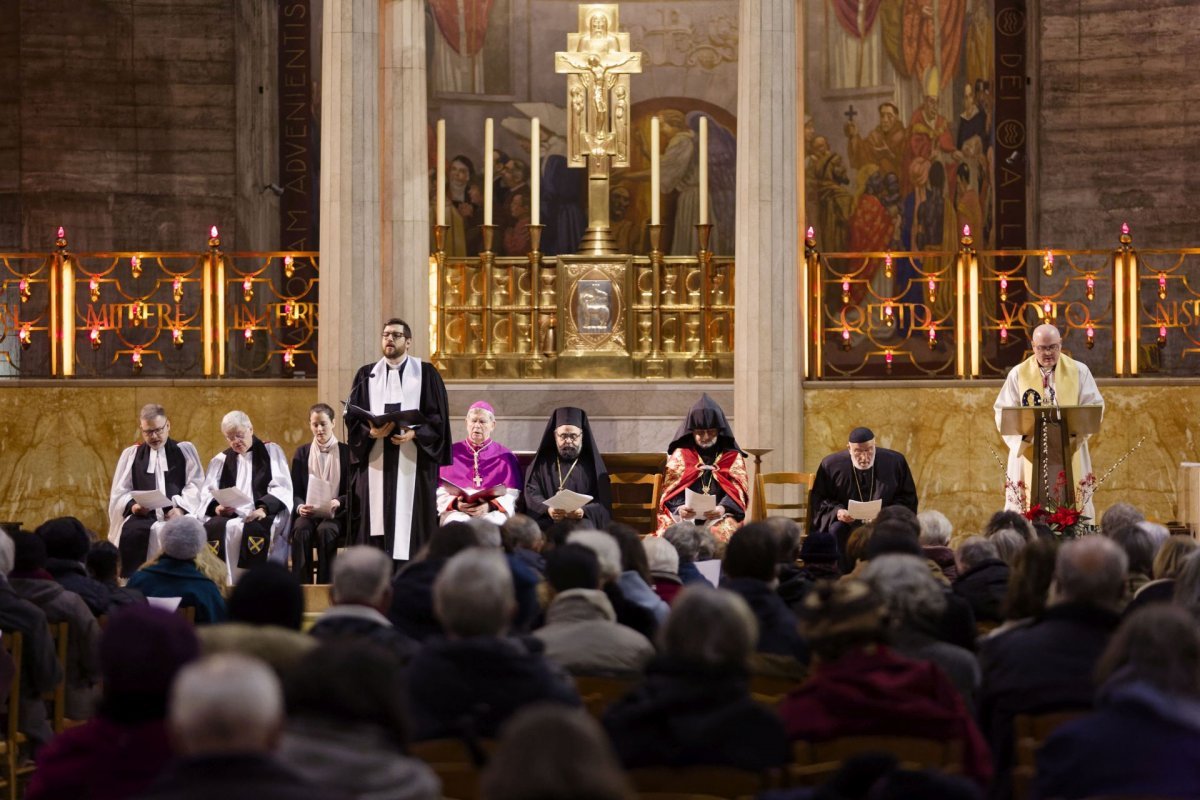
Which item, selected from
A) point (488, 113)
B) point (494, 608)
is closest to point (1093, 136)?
point (488, 113)

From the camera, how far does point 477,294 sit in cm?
1628

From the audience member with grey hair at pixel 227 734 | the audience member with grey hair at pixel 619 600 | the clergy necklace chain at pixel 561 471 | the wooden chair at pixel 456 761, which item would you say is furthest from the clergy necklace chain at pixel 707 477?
the audience member with grey hair at pixel 227 734

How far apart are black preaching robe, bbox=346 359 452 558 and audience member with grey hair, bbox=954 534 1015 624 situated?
5155mm

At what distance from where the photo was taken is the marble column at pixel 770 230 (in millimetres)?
13969

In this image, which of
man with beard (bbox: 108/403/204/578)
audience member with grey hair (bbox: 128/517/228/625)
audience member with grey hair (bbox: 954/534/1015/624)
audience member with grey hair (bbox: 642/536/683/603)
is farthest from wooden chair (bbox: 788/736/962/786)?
man with beard (bbox: 108/403/204/578)

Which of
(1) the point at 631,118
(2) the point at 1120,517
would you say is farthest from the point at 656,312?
(2) the point at 1120,517

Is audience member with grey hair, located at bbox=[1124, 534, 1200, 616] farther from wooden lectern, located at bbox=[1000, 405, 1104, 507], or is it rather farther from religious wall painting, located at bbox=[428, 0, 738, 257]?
religious wall painting, located at bbox=[428, 0, 738, 257]

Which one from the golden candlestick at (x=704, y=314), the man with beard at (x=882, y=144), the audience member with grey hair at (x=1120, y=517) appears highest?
the man with beard at (x=882, y=144)

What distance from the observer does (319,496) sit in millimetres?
12914

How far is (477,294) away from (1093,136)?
20.6ft

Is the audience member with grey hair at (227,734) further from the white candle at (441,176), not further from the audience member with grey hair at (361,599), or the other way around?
the white candle at (441,176)

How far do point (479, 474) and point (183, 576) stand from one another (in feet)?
15.9

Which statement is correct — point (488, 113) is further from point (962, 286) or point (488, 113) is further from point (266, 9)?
point (962, 286)

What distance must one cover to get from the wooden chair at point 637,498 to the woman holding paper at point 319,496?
2.05 meters
